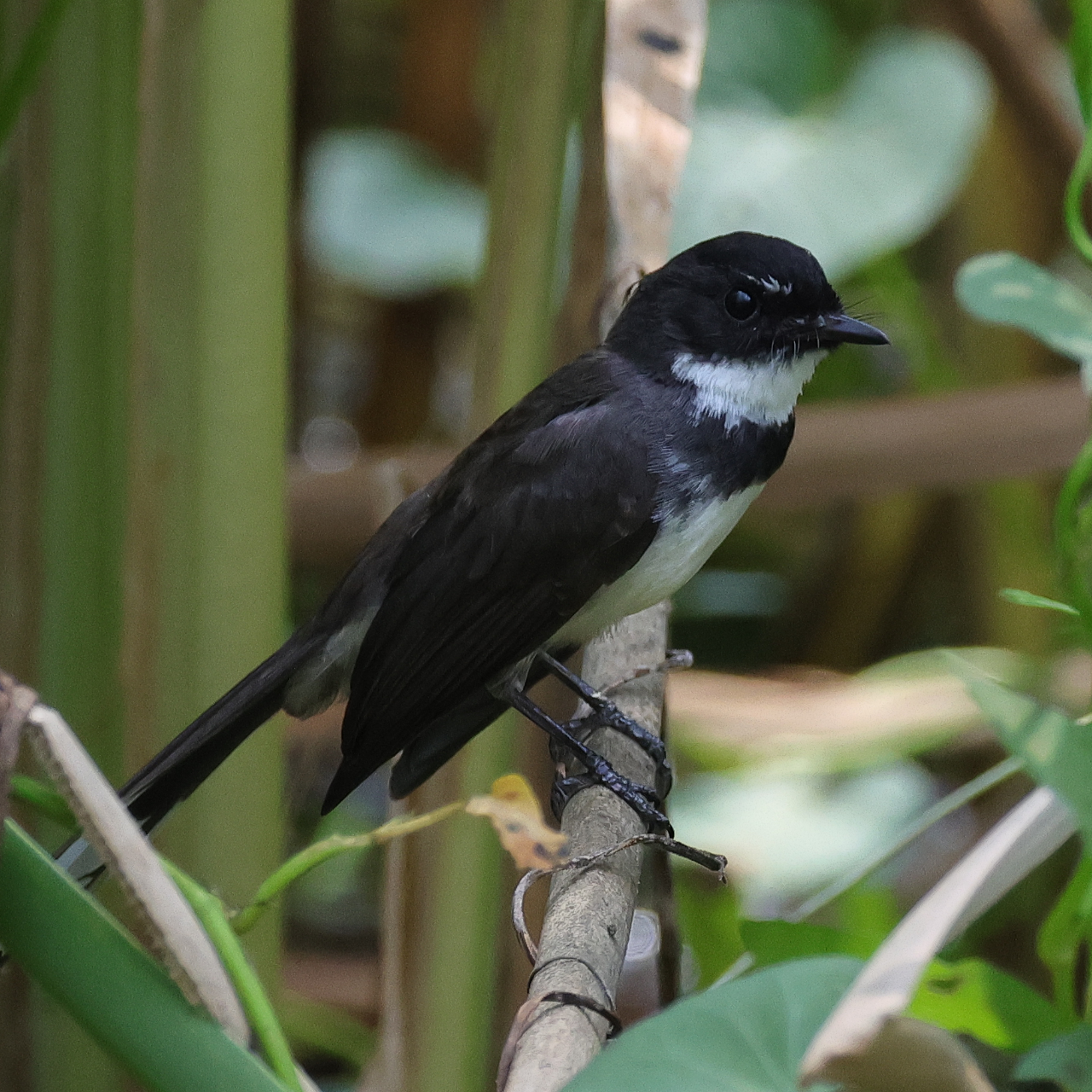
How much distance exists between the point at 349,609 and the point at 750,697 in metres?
1.02

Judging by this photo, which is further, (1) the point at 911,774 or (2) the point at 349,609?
(1) the point at 911,774

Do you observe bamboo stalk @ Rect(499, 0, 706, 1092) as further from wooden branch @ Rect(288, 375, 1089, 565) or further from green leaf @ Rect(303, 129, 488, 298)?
green leaf @ Rect(303, 129, 488, 298)

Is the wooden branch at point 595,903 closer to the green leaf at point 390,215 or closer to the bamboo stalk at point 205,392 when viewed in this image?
the bamboo stalk at point 205,392

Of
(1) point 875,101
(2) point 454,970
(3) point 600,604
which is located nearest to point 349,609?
(3) point 600,604

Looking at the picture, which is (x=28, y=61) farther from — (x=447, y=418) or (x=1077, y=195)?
(x=447, y=418)

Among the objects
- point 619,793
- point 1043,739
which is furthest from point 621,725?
point 1043,739

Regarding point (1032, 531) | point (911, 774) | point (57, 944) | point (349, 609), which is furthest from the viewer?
point (1032, 531)

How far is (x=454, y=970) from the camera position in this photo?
5.82 feet

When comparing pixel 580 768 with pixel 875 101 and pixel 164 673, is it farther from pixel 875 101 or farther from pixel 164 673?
pixel 875 101

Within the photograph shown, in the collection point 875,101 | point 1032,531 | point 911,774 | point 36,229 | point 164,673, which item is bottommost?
point 911,774

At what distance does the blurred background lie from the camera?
1.68 metres

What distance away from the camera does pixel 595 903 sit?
130cm

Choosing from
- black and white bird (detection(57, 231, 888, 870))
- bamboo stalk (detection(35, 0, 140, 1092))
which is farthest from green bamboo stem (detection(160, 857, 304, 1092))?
black and white bird (detection(57, 231, 888, 870))

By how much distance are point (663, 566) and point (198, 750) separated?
717 mm
